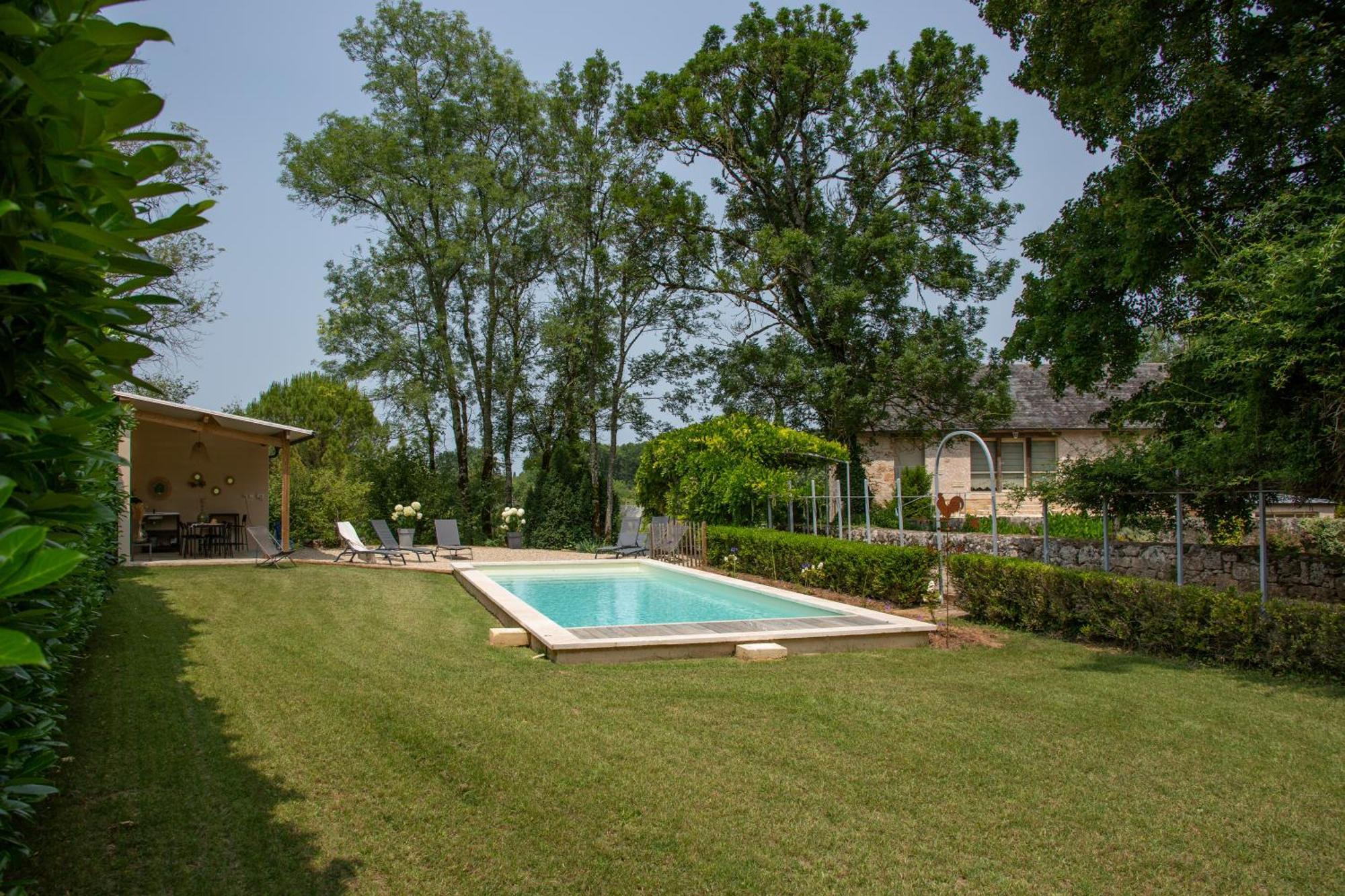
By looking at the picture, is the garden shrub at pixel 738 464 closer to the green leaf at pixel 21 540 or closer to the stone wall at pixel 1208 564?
the stone wall at pixel 1208 564

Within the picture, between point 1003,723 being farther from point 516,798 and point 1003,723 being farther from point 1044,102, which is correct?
point 1044,102

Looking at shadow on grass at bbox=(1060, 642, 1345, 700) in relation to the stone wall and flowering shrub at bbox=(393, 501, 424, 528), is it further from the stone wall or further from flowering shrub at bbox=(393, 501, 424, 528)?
flowering shrub at bbox=(393, 501, 424, 528)

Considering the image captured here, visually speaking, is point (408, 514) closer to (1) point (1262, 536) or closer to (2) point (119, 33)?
(1) point (1262, 536)

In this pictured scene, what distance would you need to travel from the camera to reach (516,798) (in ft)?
13.8

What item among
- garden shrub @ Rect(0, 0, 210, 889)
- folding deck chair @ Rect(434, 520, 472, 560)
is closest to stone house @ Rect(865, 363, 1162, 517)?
folding deck chair @ Rect(434, 520, 472, 560)

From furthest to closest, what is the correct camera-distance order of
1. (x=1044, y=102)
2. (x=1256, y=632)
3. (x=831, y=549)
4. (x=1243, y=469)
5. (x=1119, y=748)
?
(x=1044, y=102) < (x=831, y=549) < (x=1243, y=469) < (x=1256, y=632) < (x=1119, y=748)

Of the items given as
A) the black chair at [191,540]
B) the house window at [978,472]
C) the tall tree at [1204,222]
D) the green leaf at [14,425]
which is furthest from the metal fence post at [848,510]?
the black chair at [191,540]

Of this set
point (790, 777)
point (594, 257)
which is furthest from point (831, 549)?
point (594, 257)

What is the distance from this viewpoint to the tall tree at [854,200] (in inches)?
874

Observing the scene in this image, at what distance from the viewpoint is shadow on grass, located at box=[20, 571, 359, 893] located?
3.32 meters

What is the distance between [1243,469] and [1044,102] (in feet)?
28.3

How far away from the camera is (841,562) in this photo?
39.5 ft

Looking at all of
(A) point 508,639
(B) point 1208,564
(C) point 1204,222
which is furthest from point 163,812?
(C) point 1204,222

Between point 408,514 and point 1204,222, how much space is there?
1734 cm
